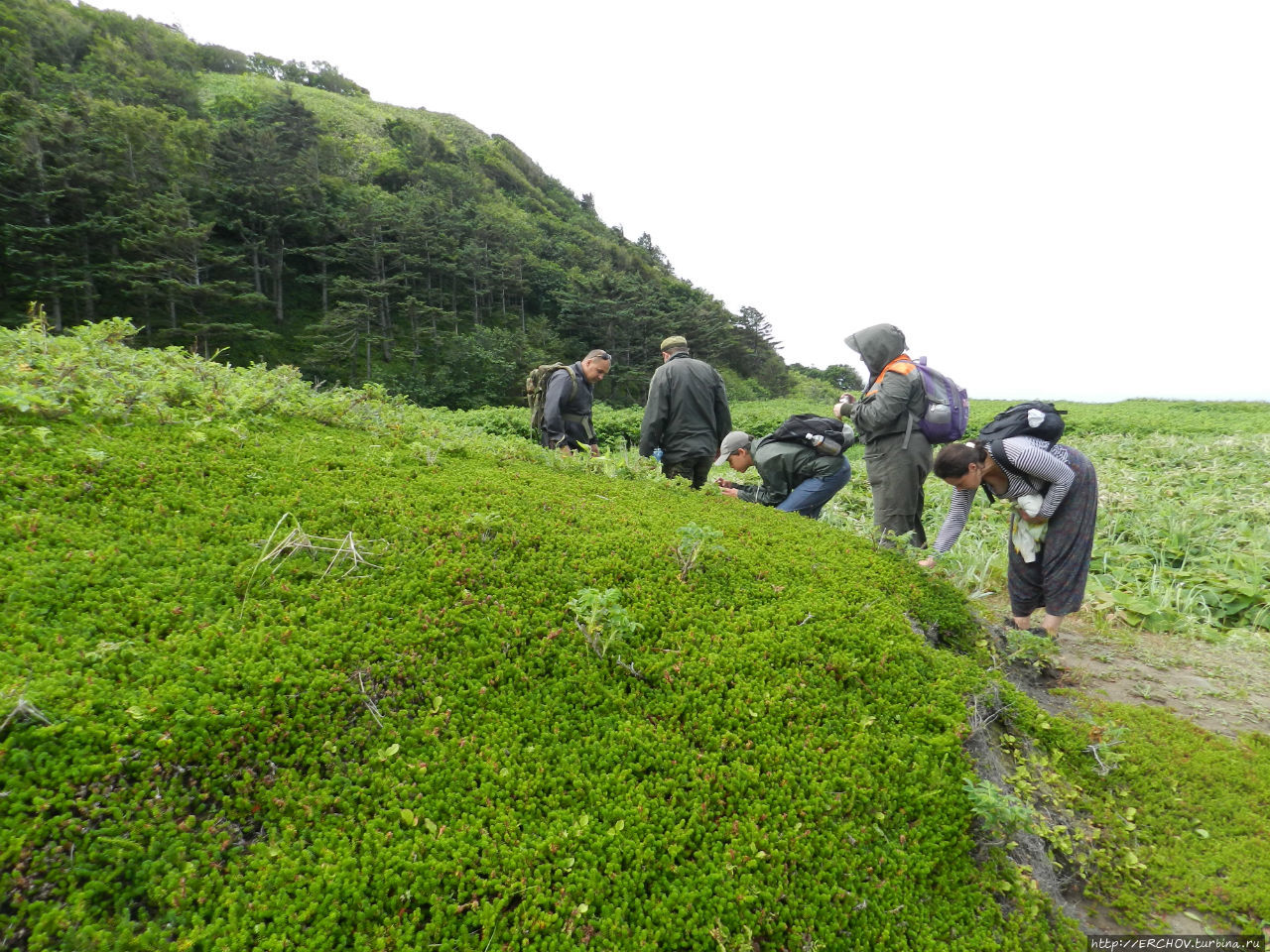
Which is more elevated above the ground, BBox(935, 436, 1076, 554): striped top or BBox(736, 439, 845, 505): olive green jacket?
BBox(935, 436, 1076, 554): striped top

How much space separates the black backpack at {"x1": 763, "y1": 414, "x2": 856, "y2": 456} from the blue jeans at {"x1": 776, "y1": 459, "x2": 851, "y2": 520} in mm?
236

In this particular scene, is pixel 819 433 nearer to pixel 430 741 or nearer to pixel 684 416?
pixel 684 416

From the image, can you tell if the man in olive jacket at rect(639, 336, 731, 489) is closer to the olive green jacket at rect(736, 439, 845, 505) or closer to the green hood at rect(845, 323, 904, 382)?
the olive green jacket at rect(736, 439, 845, 505)

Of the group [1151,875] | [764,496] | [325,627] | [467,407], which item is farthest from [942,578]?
[467,407]

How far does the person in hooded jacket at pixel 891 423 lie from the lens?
473cm

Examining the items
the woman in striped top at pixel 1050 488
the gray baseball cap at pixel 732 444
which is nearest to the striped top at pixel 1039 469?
the woman in striped top at pixel 1050 488

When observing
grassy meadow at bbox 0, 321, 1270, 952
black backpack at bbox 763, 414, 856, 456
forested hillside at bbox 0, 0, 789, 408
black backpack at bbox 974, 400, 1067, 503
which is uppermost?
forested hillside at bbox 0, 0, 789, 408

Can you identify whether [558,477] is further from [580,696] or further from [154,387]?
[154,387]

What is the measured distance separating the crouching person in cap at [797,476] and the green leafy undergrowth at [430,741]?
101 inches

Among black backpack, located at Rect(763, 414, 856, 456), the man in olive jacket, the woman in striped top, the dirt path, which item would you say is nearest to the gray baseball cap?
the man in olive jacket

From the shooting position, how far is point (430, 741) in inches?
76.4

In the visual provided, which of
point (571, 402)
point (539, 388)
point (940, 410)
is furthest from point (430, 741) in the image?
point (539, 388)

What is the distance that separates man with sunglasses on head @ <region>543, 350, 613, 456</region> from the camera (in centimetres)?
680

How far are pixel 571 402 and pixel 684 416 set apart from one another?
5.92ft
